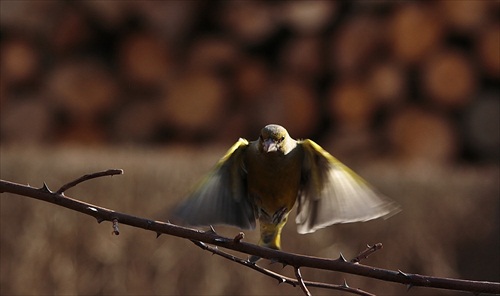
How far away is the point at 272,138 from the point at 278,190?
78 mm

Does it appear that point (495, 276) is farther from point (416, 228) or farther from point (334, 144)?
point (334, 144)

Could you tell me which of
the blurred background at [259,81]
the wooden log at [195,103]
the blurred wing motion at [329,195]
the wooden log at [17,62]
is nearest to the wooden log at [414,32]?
the blurred background at [259,81]

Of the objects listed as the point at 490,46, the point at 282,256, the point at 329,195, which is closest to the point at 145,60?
the point at 490,46

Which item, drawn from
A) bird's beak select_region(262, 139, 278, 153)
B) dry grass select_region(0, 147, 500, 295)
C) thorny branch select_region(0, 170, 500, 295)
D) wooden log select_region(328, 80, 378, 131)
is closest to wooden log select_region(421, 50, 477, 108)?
wooden log select_region(328, 80, 378, 131)

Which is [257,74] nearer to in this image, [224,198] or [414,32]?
[414,32]

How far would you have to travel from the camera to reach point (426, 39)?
4.35 metres

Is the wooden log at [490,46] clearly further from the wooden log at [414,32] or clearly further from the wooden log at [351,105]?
the wooden log at [351,105]

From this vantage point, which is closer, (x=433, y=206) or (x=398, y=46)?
(x=433, y=206)

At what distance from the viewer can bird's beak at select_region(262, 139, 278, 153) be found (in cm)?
131

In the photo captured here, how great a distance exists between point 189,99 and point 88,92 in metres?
0.49

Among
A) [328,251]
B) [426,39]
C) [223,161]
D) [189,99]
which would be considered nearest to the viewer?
[223,161]

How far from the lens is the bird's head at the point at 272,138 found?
4.32 ft

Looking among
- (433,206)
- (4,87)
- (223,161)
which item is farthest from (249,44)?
(223,161)

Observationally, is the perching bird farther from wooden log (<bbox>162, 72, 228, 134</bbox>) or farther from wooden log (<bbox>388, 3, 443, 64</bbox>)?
wooden log (<bbox>162, 72, 228, 134</bbox>)
